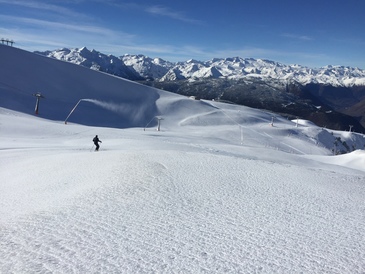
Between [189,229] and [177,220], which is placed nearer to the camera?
[189,229]

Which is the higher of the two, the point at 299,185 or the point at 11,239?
the point at 299,185

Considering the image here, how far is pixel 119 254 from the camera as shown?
6.04 m

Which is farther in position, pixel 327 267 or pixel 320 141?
pixel 320 141

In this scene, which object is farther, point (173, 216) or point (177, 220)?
point (173, 216)

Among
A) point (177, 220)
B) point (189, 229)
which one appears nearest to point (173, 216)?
point (177, 220)

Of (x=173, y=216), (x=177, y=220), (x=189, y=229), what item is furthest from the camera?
(x=173, y=216)

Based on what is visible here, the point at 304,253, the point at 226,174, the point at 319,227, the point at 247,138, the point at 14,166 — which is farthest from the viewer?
the point at 247,138

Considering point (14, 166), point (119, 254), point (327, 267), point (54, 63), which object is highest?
point (54, 63)

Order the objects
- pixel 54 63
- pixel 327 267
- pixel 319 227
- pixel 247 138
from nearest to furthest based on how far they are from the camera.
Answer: pixel 327 267 < pixel 319 227 < pixel 247 138 < pixel 54 63

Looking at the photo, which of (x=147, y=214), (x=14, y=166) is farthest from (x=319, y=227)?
(x=14, y=166)

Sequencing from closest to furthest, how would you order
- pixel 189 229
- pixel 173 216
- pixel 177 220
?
pixel 189 229 → pixel 177 220 → pixel 173 216

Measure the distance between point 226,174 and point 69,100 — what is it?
73.1m

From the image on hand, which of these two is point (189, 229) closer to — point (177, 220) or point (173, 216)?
point (177, 220)

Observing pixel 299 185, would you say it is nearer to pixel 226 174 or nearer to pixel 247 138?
pixel 226 174
